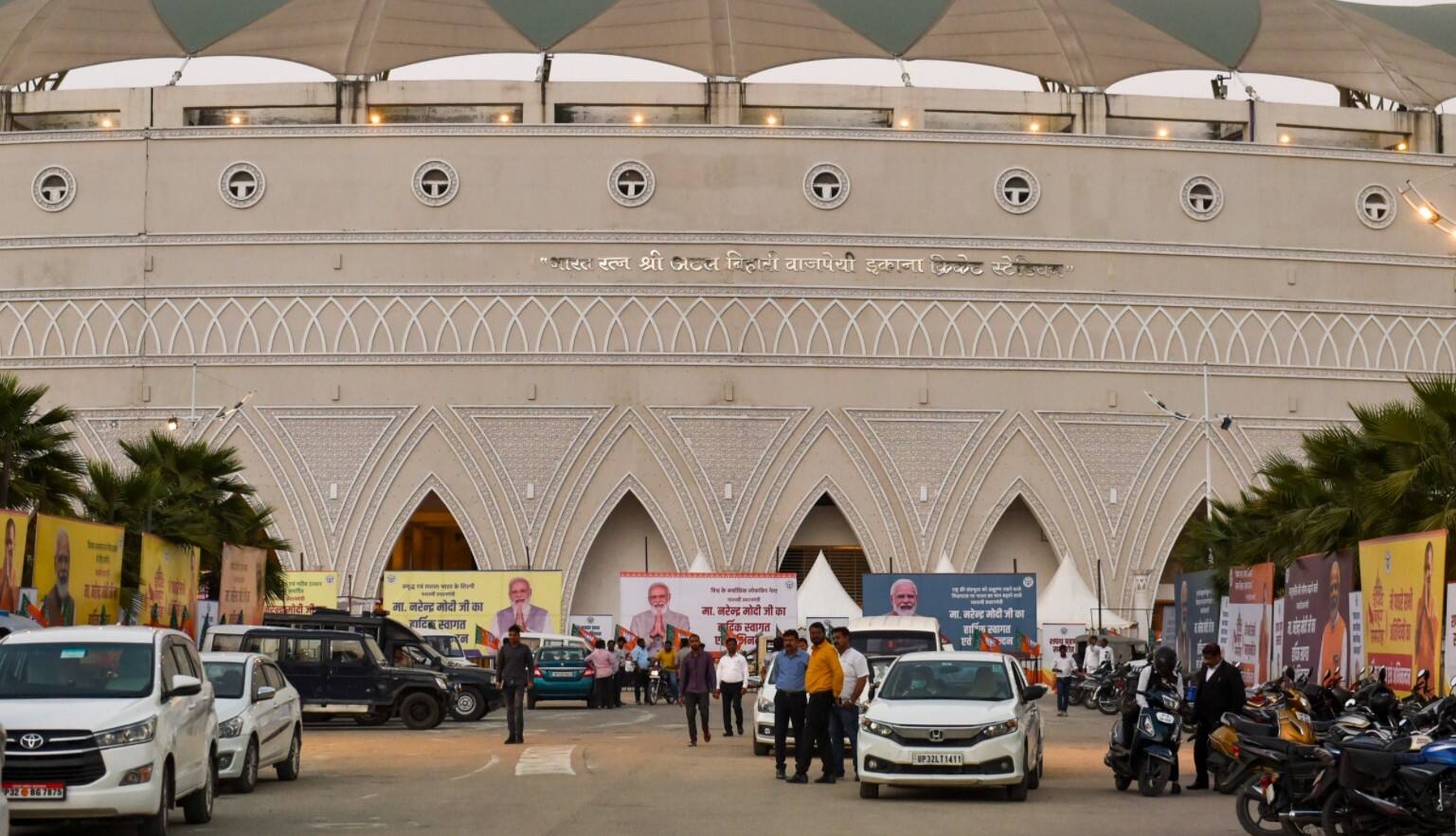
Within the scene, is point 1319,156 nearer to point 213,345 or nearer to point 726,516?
point 726,516

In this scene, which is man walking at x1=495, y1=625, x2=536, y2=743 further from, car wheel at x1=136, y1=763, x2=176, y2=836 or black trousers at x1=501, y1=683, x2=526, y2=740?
car wheel at x1=136, y1=763, x2=176, y2=836

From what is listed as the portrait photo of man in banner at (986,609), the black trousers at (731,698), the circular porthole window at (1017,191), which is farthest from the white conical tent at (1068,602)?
the black trousers at (731,698)

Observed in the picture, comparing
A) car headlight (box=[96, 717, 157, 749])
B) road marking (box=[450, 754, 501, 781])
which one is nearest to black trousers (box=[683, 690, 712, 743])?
road marking (box=[450, 754, 501, 781])

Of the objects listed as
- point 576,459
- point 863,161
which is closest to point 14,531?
point 576,459

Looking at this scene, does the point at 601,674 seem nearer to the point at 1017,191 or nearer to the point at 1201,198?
the point at 1017,191

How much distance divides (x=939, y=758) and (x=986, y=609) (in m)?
20.1

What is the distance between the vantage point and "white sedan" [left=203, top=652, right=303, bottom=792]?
615 inches

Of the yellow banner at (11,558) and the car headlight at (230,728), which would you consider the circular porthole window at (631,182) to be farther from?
the car headlight at (230,728)

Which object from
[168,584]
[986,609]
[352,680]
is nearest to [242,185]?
[986,609]

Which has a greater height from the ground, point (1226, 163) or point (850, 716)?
point (1226, 163)

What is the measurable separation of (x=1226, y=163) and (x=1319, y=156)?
2.51 meters

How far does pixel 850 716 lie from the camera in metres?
18.3

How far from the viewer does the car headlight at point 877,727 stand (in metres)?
15.5

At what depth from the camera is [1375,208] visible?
52375 millimetres
